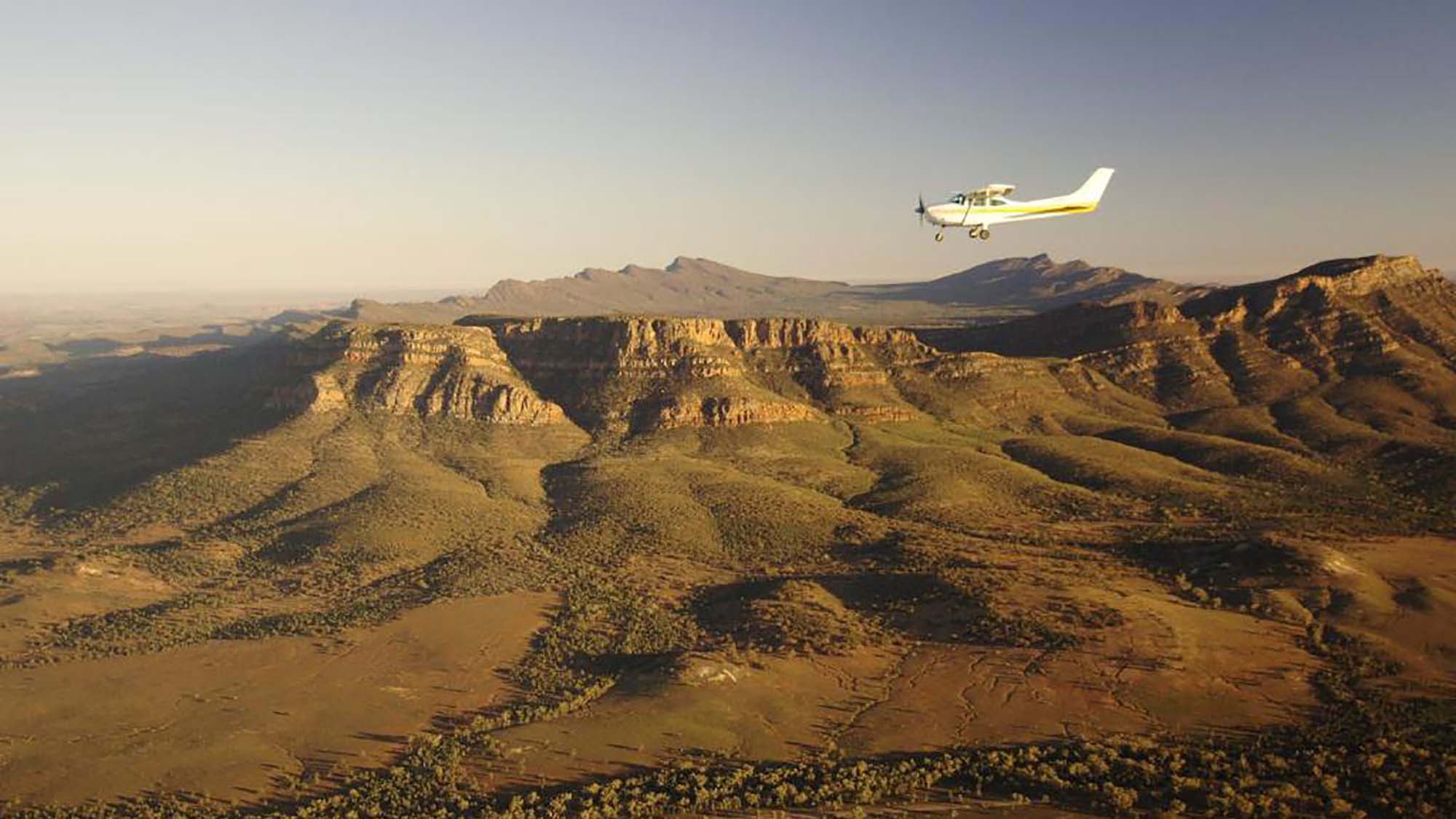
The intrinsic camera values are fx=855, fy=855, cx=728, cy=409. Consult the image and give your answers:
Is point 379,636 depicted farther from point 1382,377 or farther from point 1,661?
point 1382,377

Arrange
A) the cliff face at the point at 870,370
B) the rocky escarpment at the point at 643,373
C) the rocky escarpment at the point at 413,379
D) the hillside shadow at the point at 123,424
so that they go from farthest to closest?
the rocky escarpment at the point at 643,373
the cliff face at the point at 870,370
the rocky escarpment at the point at 413,379
the hillside shadow at the point at 123,424

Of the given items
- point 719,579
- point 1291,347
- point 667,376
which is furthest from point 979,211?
point 1291,347

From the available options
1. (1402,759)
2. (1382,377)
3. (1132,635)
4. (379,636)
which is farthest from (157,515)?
(1382,377)

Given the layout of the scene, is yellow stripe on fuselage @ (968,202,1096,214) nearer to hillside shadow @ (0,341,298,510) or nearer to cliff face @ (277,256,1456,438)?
cliff face @ (277,256,1456,438)

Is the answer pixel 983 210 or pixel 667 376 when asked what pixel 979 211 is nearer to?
pixel 983 210

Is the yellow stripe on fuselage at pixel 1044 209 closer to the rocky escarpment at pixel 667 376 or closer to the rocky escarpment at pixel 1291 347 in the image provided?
the rocky escarpment at pixel 667 376

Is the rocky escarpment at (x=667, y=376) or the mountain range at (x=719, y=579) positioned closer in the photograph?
the mountain range at (x=719, y=579)

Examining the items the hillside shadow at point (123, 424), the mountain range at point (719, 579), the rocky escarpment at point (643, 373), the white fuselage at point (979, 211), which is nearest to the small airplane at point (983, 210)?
the white fuselage at point (979, 211)

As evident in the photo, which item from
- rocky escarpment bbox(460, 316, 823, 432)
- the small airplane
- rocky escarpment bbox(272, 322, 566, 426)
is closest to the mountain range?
rocky escarpment bbox(272, 322, 566, 426)
